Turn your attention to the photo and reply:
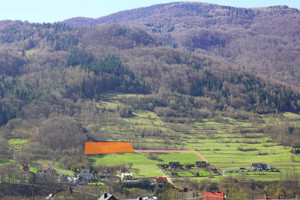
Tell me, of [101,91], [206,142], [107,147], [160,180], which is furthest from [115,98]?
[160,180]

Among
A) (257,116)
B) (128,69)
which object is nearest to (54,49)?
(128,69)

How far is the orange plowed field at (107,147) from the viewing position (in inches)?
2800

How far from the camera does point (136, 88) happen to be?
390ft

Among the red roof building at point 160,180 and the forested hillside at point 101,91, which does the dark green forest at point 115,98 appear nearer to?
the forested hillside at point 101,91

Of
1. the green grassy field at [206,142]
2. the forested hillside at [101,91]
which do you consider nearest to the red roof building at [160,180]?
the green grassy field at [206,142]

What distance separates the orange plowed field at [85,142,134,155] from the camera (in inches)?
2800

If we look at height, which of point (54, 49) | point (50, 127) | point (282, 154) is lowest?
point (282, 154)

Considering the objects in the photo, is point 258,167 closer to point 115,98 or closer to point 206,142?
point 206,142

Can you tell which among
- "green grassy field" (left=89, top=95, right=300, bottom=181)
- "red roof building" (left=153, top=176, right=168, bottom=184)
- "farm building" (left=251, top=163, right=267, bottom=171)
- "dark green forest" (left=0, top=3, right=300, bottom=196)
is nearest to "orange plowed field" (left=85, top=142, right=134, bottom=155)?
"dark green forest" (left=0, top=3, right=300, bottom=196)

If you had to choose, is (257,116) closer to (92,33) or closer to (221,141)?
(221,141)

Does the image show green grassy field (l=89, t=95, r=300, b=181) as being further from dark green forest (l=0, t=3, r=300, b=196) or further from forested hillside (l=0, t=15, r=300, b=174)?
forested hillside (l=0, t=15, r=300, b=174)

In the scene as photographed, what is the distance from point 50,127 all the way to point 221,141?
31.4 m

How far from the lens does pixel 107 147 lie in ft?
241

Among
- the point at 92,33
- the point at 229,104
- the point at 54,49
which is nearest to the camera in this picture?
the point at 229,104
